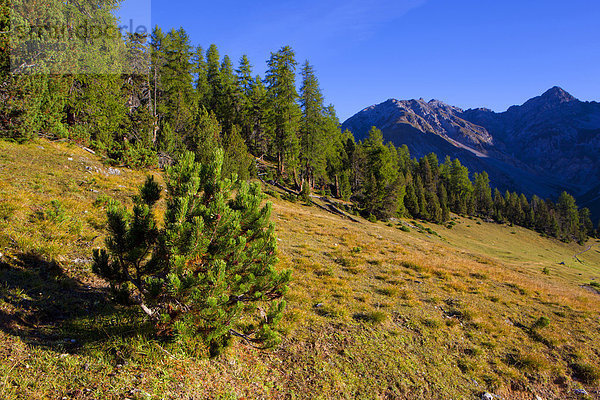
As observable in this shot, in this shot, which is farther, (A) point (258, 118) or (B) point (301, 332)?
(A) point (258, 118)

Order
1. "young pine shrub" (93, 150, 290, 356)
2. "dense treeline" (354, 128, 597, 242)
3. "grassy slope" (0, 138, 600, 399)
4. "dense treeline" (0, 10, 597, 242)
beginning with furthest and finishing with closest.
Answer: "dense treeline" (354, 128, 597, 242) < "dense treeline" (0, 10, 597, 242) < "young pine shrub" (93, 150, 290, 356) < "grassy slope" (0, 138, 600, 399)

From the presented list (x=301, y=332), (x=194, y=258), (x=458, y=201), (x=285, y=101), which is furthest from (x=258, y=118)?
(x=458, y=201)

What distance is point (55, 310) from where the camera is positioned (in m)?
5.74

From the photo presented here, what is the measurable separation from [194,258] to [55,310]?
336 cm

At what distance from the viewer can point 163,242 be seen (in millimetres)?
4832

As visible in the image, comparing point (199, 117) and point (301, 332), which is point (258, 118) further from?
point (301, 332)

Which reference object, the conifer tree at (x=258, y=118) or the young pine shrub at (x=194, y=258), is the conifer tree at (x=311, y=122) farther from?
the young pine shrub at (x=194, y=258)

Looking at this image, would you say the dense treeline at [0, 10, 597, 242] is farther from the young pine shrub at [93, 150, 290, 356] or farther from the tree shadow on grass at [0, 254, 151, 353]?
the young pine shrub at [93, 150, 290, 356]

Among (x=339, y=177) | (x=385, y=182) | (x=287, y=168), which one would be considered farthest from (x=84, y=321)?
(x=339, y=177)

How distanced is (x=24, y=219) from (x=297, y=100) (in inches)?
1368

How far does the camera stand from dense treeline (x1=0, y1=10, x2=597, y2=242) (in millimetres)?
19797

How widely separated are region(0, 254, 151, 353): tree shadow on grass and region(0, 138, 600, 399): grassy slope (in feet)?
0.11

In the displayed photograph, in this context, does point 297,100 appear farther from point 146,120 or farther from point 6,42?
point 6,42

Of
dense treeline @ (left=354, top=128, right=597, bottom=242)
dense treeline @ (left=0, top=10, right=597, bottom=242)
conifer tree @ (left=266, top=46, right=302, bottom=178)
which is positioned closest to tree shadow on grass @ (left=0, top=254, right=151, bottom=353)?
dense treeline @ (left=0, top=10, right=597, bottom=242)
